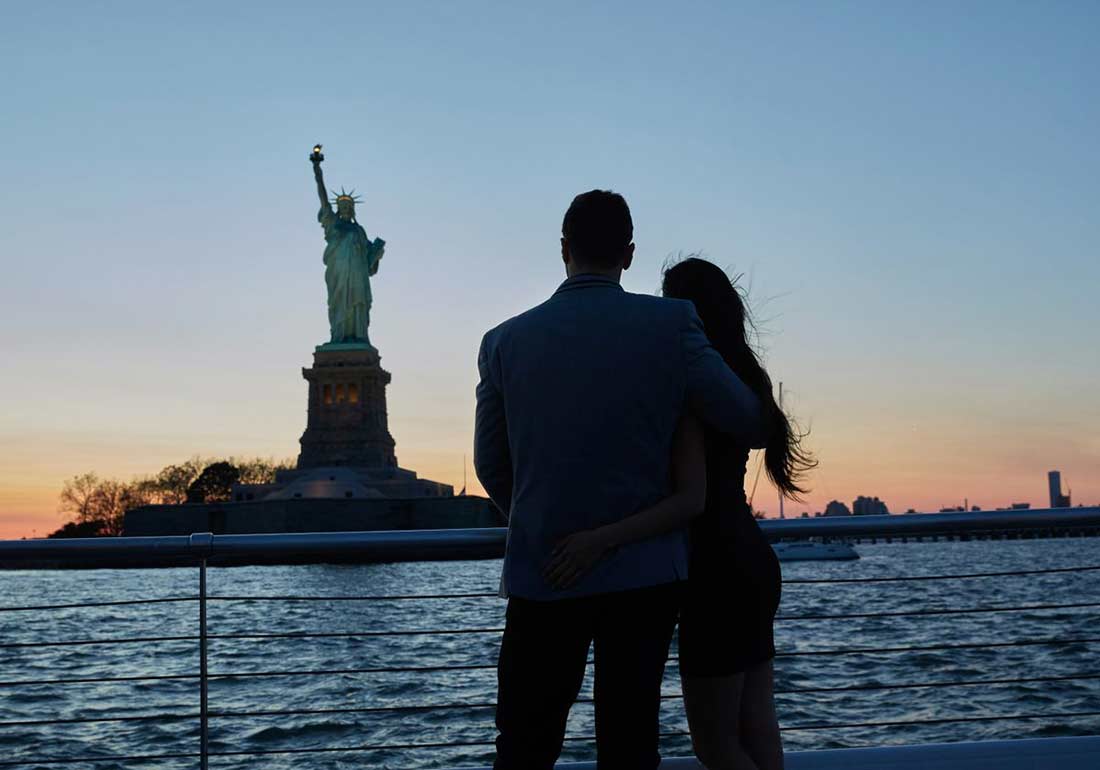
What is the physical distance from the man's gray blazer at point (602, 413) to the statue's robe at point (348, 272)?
172 ft

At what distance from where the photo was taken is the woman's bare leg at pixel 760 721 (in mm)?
2604

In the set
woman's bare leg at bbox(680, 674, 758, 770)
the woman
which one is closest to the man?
the woman

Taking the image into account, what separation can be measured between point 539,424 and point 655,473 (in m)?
0.27

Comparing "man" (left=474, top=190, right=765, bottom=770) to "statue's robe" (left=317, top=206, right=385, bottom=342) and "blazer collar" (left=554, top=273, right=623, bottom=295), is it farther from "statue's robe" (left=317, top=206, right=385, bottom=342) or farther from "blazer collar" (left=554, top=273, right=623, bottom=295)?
"statue's robe" (left=317, top=206, right=385, bottom=342)

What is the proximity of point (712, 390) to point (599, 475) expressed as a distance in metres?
0.31

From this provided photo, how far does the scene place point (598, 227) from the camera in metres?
2.35

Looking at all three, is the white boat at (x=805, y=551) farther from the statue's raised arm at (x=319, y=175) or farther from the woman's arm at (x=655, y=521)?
the woman's arm at (x=655, y=521)

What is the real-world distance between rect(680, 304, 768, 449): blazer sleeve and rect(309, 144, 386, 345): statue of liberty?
5254 centimetres

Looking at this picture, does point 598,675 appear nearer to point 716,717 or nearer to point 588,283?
point 716,717

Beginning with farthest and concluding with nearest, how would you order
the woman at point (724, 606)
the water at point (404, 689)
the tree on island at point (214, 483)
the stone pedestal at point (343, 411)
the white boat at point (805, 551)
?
the tree on island at point (214, 483) → the white boat at point (805, 551) → the stone pedestal at point (343, 411) → the water at point (404, 689) → the woman at point (724, 606)

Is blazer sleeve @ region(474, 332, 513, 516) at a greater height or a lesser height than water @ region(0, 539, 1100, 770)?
greater

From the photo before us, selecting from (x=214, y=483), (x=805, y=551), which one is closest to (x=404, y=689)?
(x=805, y=551)

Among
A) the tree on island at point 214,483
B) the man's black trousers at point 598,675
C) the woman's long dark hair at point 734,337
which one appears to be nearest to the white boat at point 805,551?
the tree on island at point 214,483

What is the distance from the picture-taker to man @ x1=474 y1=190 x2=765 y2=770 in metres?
2.21
